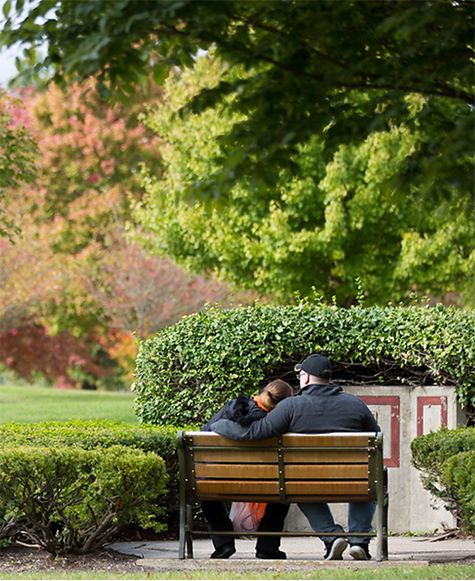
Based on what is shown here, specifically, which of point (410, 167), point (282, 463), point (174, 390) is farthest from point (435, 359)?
point (410, 167)

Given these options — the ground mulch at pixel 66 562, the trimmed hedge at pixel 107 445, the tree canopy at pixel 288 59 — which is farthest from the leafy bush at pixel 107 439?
the tree canopy at pixel 288 59

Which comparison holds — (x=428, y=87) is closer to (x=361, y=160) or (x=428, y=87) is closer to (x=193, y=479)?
(x=193, y=479)

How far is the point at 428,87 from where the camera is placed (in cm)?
565

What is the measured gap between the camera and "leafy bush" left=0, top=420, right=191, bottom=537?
7.85m

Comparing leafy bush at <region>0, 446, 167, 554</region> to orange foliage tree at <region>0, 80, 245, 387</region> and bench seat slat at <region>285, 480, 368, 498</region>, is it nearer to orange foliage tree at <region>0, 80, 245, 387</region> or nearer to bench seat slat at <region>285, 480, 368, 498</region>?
bench seat slat at <region>285, 480, 368, 498</region>

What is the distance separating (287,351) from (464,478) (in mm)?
Answer: 3009

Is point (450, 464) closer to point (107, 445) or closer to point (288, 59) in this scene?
point (107, 445)

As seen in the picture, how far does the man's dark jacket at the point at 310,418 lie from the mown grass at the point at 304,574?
93cm

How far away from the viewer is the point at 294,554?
7.87 metres

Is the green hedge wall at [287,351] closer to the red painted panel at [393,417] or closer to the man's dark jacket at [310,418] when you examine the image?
the red painted panel at [393,417]

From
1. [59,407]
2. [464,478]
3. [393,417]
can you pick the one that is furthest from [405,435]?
[59,407]

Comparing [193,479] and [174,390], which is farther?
[174,390]

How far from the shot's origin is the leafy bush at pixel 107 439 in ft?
25.7

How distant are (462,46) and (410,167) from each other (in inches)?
29.2
